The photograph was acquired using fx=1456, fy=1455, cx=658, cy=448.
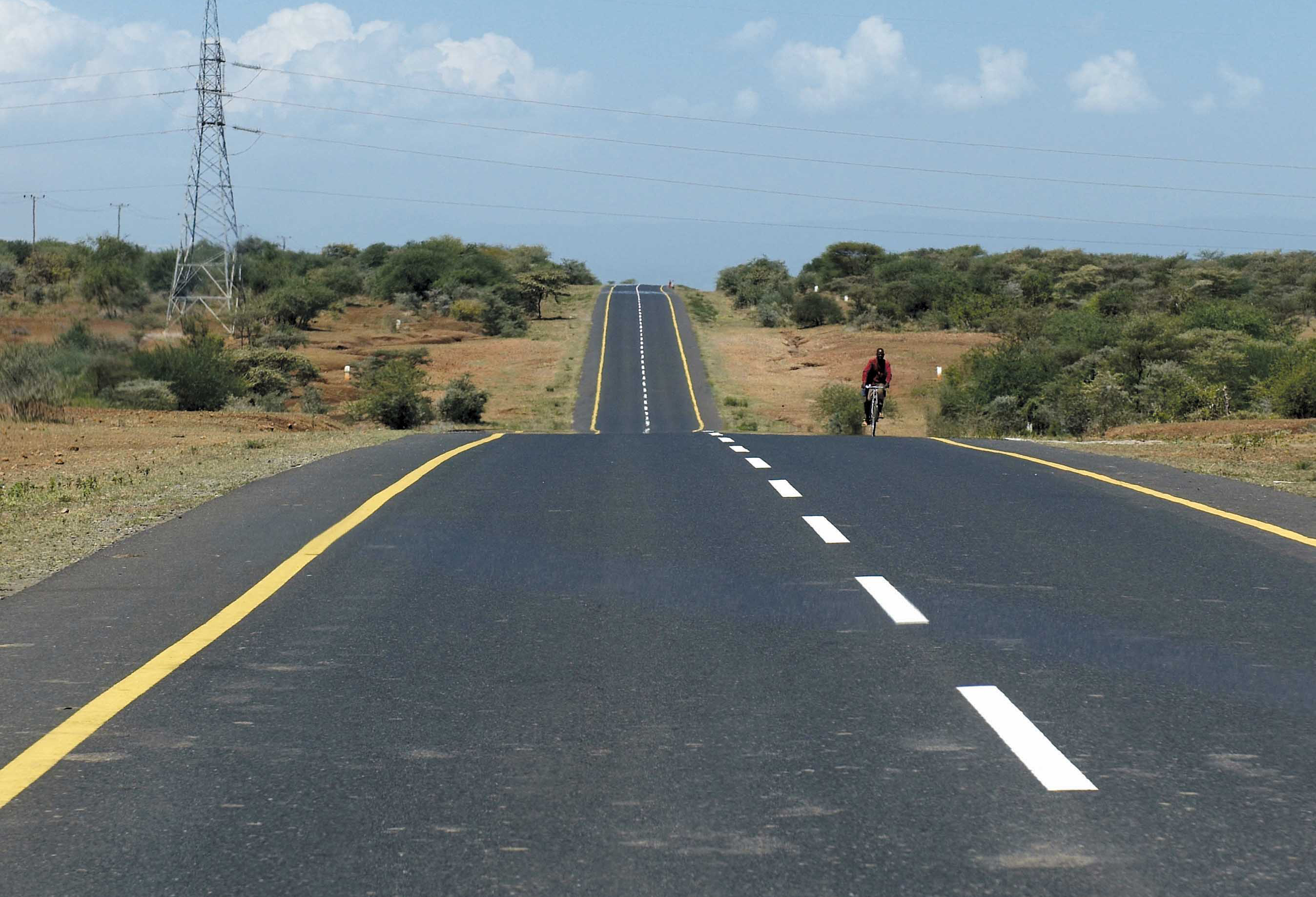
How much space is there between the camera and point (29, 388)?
90.7 feet

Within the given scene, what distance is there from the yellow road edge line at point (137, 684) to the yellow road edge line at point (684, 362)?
2781cm

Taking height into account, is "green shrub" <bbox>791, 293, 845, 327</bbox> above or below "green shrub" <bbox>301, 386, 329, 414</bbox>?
above

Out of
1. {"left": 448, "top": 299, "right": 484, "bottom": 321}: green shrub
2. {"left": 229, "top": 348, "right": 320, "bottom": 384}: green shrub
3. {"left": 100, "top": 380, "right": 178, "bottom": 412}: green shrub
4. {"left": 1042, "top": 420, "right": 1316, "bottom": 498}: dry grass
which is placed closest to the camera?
{"left": 1042, "top": 420, "right": 1316, "bottom": 498}: dry grass

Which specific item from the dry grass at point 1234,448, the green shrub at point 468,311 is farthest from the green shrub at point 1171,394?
the green shrub at point 468,311

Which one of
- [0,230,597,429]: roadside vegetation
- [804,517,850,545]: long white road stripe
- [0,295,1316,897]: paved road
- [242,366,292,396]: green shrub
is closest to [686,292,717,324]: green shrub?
[0,230,597,429]: roadside vegetation

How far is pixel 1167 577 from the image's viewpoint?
8898 millimetres

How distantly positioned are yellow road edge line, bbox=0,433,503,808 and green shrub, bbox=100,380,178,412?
25.9 m

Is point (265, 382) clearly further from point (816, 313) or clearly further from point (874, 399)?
point (816, 313)

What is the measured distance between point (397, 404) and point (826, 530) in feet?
119

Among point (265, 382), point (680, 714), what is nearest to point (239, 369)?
point (265, 382)

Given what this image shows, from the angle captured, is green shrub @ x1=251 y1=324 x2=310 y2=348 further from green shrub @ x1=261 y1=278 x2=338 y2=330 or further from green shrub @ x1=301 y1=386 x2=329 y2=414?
green shrub @ x1=301 y1=386 x2=329 y2=414

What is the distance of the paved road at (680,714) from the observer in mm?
4223

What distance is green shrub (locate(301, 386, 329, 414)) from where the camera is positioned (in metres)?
53.8

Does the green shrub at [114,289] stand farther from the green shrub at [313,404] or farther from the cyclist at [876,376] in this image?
the cyclist at [876,376]
